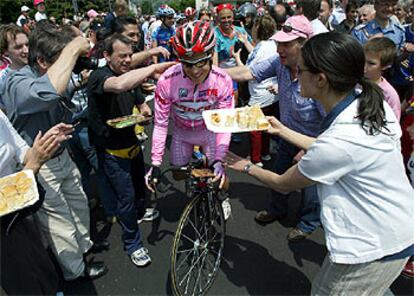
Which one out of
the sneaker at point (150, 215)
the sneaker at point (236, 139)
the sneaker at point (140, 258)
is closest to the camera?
the sneaker at point (140, 258)

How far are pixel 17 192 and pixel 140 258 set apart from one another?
5.86 ft

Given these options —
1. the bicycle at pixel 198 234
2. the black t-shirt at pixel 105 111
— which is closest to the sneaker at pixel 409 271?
the bicycle at pixel 198 234

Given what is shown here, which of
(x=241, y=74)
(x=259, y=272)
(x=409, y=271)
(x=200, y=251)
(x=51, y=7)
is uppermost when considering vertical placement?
(x=241, y=74)

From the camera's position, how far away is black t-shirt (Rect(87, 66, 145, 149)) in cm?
277

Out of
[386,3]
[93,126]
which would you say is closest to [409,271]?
[93,126]

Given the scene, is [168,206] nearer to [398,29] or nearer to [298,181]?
[298,181]

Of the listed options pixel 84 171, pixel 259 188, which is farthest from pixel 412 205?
pixel 84 171

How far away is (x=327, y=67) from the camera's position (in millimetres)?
1727

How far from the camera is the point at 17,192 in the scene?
68.1 inches

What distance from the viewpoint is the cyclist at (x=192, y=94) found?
2.47 meters

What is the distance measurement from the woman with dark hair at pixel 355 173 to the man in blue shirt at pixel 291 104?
3.94 feet

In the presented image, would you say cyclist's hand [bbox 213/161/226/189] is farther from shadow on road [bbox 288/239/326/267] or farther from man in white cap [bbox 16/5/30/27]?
man in white cap [bbox 16/5/30/27]

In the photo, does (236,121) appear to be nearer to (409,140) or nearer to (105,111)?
(105,111)

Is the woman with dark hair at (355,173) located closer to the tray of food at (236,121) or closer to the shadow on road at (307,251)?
the tray of food at (236,121)
